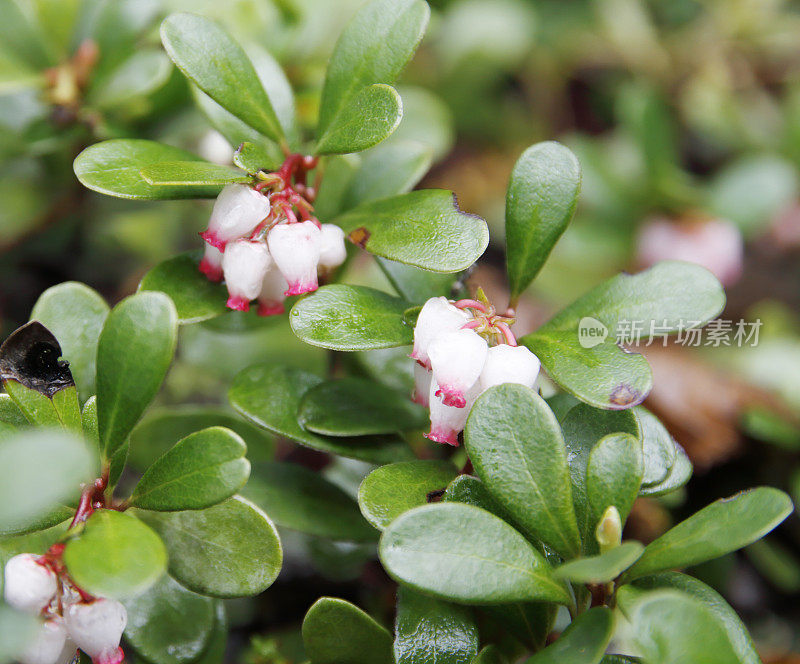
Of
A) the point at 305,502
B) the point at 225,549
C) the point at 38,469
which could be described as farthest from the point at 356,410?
the point at 38,469

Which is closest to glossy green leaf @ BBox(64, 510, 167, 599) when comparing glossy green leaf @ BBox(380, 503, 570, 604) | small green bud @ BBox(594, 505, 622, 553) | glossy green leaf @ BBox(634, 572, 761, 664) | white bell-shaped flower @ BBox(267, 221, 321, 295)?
glossy green leaf @ BBox(380, 503, 570, 604)

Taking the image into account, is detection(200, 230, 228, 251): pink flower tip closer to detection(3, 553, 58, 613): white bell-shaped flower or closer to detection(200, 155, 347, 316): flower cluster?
detection(200, 155, 347, 316): flower cluster

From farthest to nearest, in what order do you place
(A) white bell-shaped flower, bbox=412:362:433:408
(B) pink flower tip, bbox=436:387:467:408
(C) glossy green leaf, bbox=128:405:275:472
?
(C) glossy green leaf, bbox=128:405:275:472 < (A) white bell-shaped flower, bbox=412:362:433:408 < (B) pink flower tip, bbox=436:387:467:408

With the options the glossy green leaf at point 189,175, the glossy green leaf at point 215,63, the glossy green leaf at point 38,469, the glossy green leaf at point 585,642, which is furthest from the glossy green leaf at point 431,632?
the glossy green leaf at point 215,63

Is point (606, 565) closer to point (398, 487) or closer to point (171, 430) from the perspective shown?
point (398, 487)

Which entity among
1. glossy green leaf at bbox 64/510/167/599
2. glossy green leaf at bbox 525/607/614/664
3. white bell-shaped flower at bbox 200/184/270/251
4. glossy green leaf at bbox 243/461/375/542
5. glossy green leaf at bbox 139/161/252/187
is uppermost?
glossy green leaf at bbox 139/161/252/187

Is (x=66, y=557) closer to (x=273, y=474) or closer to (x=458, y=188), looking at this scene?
(x=273, y=474)

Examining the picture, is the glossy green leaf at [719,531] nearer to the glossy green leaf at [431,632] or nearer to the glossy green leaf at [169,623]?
the glossy green leaf at [431,632]
